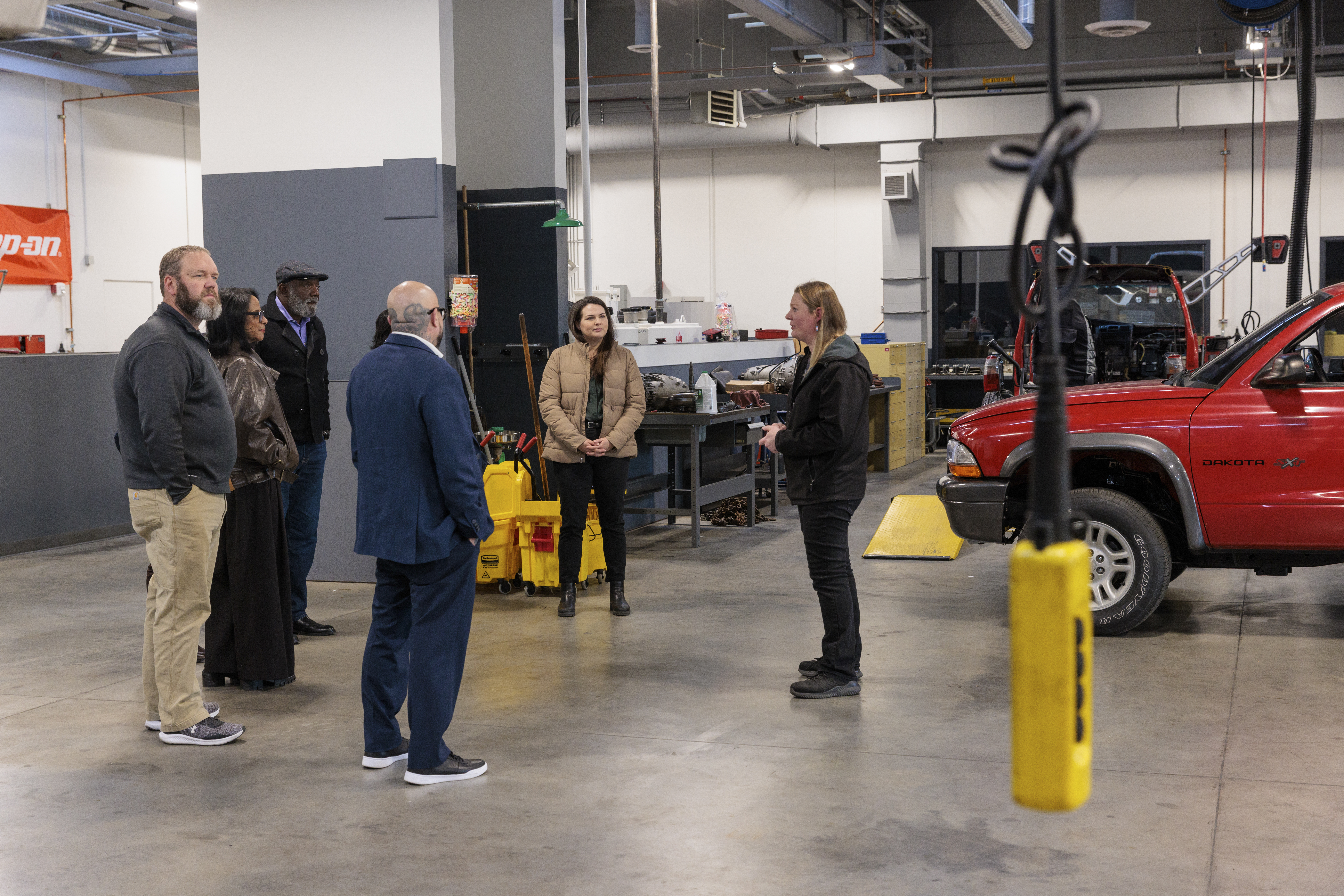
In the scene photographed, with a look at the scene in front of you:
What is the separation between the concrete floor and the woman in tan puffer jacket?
14.2 inches

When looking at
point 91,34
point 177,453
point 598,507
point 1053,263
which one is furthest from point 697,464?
point 91,34

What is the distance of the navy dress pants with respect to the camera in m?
4.25

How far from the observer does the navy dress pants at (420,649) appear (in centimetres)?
425

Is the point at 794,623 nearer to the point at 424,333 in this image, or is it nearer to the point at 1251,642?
the point at 1251,642

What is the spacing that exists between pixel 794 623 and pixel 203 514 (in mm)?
3338

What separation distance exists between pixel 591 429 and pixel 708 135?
37.4ft

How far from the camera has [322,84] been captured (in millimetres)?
7918

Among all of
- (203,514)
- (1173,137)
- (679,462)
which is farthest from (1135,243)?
(203,514)

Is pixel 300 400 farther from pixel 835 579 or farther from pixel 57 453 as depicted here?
pixel 57 453

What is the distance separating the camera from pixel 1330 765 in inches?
174

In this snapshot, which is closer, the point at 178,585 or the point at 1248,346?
the point at 178,585

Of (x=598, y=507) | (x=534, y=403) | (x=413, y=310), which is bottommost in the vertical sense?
(x=598, y=507)

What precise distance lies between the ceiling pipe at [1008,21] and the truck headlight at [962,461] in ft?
19.4

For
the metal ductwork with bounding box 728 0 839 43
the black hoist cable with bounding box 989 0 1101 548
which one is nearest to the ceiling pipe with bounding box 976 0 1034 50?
the metal ductwork with bounding box 728 0 839 43
